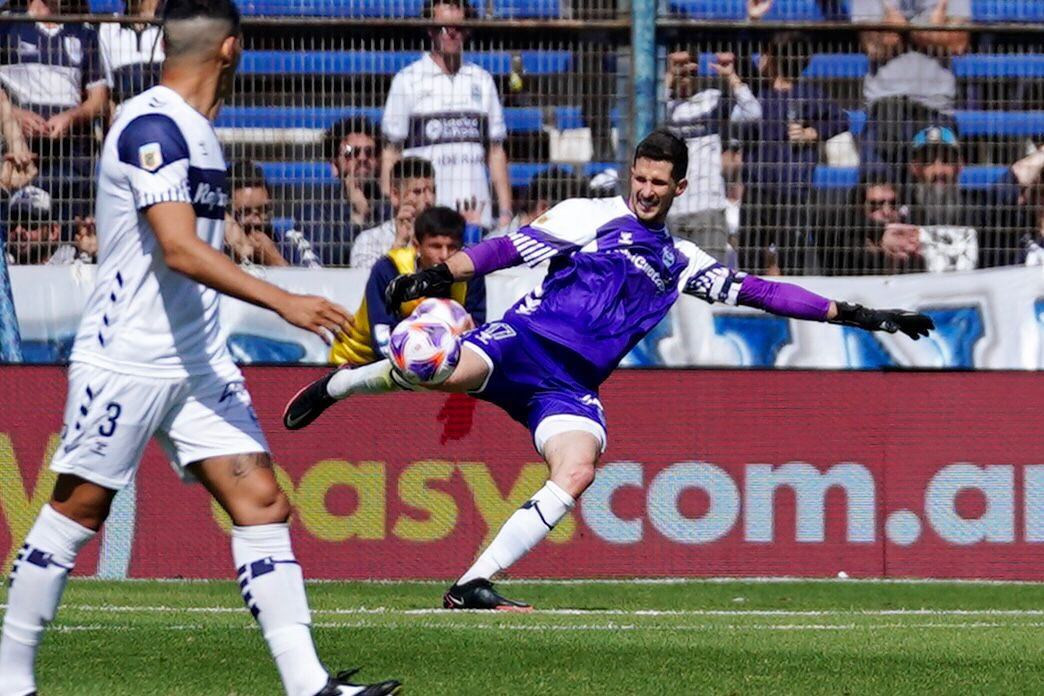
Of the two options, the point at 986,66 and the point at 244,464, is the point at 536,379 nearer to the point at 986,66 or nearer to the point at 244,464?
the point at 244,464

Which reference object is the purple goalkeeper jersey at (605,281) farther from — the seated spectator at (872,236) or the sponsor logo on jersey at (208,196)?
the sponsor logo on jersey at (208,196)

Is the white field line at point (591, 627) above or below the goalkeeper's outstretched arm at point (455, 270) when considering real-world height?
below

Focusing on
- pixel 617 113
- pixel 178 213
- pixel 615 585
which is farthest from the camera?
pixel 617 113

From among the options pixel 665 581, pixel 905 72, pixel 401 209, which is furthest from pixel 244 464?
pixel 905 72

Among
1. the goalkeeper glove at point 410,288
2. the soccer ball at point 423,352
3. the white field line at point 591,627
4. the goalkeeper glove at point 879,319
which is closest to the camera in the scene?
the white field line at point 591,627

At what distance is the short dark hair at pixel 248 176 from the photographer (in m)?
12.8

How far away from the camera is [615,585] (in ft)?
39.4

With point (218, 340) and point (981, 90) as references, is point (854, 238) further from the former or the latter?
point (218, 340)

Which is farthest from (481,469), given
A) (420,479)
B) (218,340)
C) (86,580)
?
(218,340)

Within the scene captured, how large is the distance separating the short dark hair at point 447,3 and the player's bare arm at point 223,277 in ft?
24.8

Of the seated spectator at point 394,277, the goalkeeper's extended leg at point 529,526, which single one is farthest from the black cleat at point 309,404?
the goalkeeper's extended leg at point 529,526

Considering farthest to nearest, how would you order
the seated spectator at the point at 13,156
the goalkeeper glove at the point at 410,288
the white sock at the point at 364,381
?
the seated spectator at the point at 13,156, the white sock at the point at 364,381, the goalkeeper glove at the point at 410,288

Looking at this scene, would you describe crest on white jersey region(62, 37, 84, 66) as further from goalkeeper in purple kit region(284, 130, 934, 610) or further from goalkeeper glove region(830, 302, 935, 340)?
goalkeeper glove region(830, 302, 935, 340)

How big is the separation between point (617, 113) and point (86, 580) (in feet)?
15.4
